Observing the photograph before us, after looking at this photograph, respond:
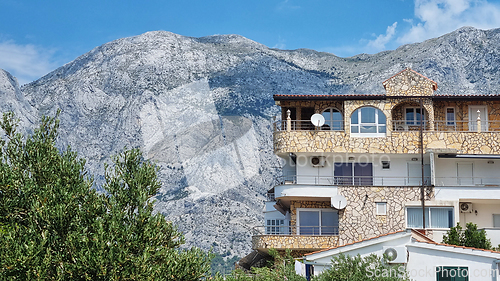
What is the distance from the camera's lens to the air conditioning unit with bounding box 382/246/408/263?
23.5 metres

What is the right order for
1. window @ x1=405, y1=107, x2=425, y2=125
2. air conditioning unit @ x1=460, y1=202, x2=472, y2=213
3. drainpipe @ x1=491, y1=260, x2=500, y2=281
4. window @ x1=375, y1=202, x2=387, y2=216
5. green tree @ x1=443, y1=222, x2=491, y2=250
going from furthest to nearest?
window @ x1=405, y1=107, x2=425, y2=125
air conditioning unit @ x1=460, y1=202, x2=472, y2=213
window @ x1=375, y1=202, x2=387, y2=216
green tree @ x1=443, y1=222, x2=491, y2=250
drainpipe @ x1=491, y1=260, x2=500, y2=281

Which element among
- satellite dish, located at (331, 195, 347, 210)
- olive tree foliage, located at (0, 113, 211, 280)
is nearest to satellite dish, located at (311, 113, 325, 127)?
satellite dish, located at (331, 195, 347, 210)

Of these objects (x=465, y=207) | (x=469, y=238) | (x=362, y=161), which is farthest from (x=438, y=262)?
(x=362, y=161)

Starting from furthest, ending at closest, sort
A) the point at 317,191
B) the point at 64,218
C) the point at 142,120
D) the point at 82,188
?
the point at 142,120, the point at 317,191, the point at 82,188, the point at 64,218

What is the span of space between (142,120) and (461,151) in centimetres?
12459

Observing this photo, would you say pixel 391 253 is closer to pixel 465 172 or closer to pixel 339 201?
pixel 339 201

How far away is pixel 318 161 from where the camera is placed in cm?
3831

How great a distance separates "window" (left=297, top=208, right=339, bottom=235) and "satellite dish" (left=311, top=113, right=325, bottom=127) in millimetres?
5104

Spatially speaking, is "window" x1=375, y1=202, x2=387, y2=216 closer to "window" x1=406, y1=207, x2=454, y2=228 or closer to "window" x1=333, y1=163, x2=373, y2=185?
"window" x1=406, y1=207, x2=454, y2=228

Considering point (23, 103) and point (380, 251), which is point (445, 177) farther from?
point (23, 103)

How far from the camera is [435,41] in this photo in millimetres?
160750

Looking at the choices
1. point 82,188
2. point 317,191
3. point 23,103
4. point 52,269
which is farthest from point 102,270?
point 23,103

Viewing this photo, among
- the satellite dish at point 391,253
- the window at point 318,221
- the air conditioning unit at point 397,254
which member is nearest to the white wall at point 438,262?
the air conditioning unit at point 397,254

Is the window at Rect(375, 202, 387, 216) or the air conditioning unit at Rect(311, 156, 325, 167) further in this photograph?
the air conditioning unit at Rect(311, 156, 325, 167)
